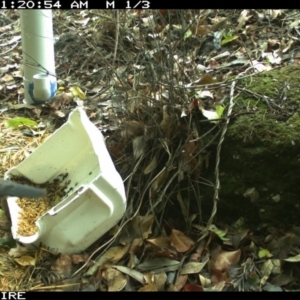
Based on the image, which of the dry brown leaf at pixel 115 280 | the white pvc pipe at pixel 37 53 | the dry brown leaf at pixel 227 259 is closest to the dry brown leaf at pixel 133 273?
the dry brown leaf at pixel 115 280

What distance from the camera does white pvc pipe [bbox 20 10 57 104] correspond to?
2557 millimetres

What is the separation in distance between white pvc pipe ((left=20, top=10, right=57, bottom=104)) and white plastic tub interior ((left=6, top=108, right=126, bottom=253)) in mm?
535

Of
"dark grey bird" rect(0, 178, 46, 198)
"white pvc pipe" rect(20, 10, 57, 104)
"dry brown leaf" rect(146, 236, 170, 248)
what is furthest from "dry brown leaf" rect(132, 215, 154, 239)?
"white pvc pipe" rect(20, 10, 57, 104)

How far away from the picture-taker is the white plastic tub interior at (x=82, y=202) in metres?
1.82

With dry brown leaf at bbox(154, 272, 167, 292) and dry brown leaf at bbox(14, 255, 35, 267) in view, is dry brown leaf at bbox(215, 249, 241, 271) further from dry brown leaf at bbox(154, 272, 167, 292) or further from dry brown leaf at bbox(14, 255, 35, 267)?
dry brown leaf at bbox(14, 255, 35, 267)

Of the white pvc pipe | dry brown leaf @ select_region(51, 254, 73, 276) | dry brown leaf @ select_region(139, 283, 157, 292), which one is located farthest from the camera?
the white pvc pipe

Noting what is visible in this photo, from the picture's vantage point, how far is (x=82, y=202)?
71.9 inches

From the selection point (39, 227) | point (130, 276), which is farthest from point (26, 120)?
point (130, 276)

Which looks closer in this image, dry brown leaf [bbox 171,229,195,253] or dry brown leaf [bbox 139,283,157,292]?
dry brown leaf [bbox 139,283,157,292]

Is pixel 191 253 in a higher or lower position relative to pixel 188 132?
lower

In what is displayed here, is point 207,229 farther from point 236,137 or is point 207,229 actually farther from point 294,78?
point 294,78

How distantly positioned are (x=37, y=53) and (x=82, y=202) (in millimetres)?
1090

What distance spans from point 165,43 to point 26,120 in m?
0.88

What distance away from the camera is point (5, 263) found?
1.87m
